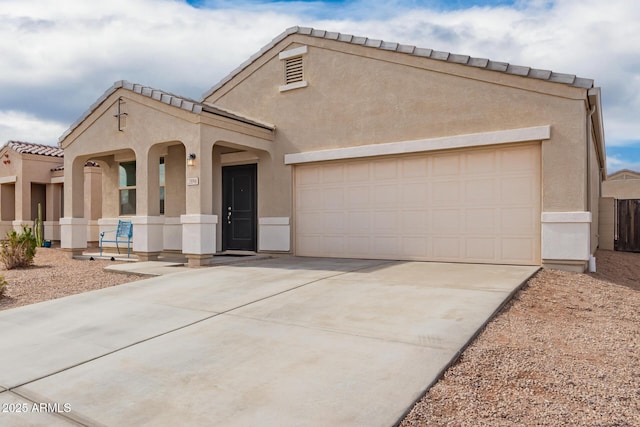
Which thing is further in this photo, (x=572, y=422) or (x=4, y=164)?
(x=4, y=164)

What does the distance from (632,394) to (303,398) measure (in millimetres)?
2564

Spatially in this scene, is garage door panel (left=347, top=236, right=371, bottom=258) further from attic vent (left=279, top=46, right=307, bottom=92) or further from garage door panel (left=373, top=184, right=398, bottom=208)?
attic vent (left=279, top=46, right=307, bottom=92)

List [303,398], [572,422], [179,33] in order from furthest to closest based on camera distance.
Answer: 1. [179,33]
2. [303,398]
3. [572,422]

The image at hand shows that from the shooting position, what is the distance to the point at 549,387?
3.54 m

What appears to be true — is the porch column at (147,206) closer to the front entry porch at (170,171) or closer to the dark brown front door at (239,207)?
the front entry porch at (170,171)

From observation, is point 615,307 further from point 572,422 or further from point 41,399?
point 41,399

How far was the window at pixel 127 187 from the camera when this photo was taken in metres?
13.9

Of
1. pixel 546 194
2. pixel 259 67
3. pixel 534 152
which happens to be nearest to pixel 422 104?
pixel 534 152

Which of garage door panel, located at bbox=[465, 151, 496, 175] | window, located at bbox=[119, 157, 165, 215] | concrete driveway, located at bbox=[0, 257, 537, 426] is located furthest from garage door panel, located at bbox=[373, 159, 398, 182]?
window, located at bbox=[119, 157, 165, 215]

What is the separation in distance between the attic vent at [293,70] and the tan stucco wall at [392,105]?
210 mm

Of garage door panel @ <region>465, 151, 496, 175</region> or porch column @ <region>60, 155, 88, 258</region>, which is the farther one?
porch column @ <region>60, 155, 88, 258</region>

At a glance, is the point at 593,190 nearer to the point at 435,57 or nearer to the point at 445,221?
the point at 445,221

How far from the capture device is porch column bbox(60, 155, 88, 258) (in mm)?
12562

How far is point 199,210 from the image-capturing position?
966 centimetres
